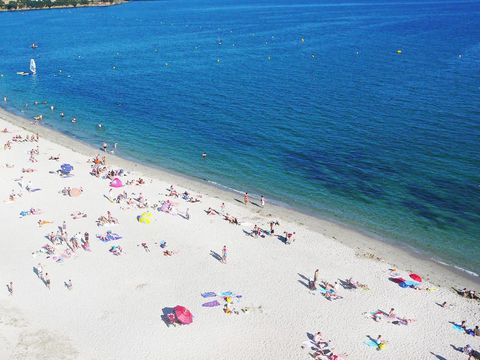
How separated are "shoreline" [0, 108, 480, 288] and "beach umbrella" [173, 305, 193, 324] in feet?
41.8

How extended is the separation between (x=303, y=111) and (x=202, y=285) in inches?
1472

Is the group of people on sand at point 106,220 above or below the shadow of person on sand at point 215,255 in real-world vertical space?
above

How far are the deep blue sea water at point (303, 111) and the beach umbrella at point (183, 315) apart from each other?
16.6 meters

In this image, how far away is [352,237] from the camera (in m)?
34.2

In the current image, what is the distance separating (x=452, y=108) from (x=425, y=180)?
22.2 metres

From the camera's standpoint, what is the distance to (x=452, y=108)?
59781mm

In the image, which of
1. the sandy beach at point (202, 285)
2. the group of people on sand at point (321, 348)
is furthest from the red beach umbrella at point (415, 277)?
the group of people on sand at point (321, 348)

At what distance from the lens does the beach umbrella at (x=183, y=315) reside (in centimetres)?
2403

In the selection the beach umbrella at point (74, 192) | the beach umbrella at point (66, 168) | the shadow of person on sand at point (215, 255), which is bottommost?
the shadow of person on sand at point (215, 255)

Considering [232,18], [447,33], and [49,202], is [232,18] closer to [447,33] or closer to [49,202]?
[447,33]

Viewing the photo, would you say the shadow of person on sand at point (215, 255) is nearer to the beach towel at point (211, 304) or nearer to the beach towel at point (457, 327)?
the beach towel at point (211, 304)

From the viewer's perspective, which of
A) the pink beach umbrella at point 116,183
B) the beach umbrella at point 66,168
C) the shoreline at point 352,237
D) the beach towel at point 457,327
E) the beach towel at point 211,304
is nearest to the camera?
the beach towel at point 457,327

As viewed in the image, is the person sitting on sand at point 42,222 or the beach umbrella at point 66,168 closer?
the person sitting on sand at point 42,222

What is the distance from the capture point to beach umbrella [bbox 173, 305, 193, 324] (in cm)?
2403
